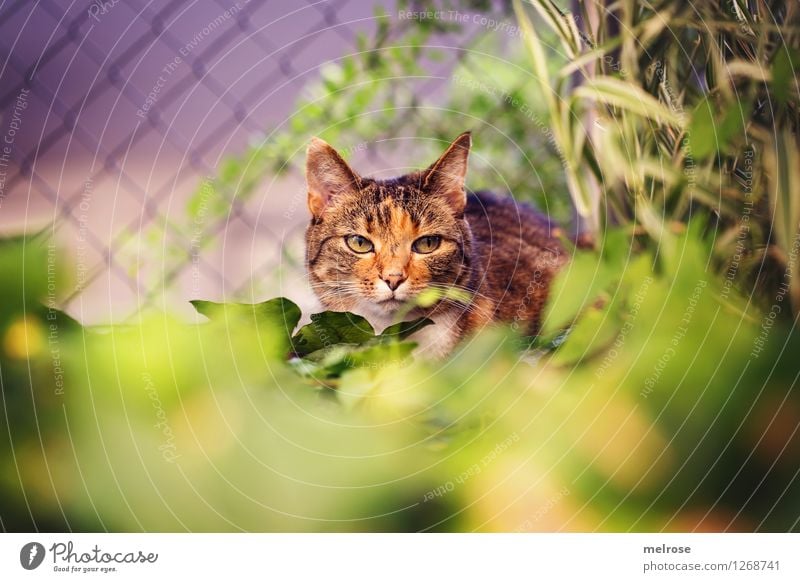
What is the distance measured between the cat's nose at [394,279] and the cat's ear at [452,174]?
76 mm

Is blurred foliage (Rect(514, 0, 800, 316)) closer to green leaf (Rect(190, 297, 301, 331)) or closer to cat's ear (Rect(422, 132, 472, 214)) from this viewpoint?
cat's ear (Rect(422, 132, 472, 214))

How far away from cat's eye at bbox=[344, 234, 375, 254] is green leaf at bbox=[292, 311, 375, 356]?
79 millimetres

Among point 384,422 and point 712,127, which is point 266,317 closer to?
point 384,422

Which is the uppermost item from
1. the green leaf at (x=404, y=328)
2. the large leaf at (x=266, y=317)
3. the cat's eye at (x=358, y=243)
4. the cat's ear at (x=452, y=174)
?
the cat's ear at (x=452, y=174)

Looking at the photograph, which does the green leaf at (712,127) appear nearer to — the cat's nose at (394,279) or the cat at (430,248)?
the cat at (430,248)

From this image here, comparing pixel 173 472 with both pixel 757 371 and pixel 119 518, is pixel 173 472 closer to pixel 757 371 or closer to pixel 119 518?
pixel 119 518

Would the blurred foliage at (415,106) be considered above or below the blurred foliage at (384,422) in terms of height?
above

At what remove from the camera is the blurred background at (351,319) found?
1.77 ft

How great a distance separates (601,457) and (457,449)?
10 cm

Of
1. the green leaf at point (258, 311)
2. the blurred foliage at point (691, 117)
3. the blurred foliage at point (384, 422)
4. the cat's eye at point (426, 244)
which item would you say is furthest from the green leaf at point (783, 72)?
the green leaf at point (258, 311)

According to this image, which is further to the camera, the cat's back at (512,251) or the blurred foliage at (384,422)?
the cat's back at (512,251)

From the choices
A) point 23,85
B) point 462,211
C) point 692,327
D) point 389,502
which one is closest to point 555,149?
point 462,211

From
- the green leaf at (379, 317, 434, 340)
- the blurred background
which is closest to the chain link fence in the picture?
the blurred background
